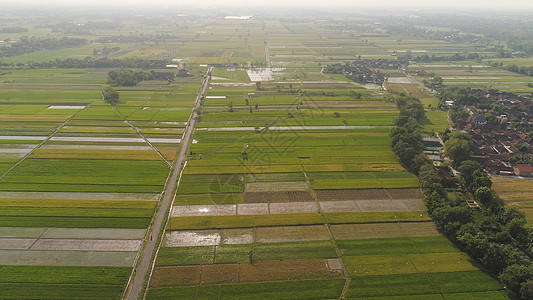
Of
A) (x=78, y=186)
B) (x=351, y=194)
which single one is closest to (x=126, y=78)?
(x=78, y=186)

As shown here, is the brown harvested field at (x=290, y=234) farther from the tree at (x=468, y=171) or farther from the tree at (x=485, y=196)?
the tree at (x=468, y=171)

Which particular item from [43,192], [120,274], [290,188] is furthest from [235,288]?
[43,192]

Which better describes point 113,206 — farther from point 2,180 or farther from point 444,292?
point 444,292

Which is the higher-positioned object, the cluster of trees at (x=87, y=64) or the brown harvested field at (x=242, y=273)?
the cluster of trees at (x=87, y=64)

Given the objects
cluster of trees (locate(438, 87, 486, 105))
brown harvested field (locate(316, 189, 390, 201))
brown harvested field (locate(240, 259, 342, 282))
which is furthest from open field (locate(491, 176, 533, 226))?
cluster of trees (locate(438, 87, 486, 105))

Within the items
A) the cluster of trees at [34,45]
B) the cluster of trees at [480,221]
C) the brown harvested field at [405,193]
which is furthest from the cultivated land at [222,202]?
Result: the cluster of trees at [34,45]

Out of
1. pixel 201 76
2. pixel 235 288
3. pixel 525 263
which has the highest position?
pixel 201 76
